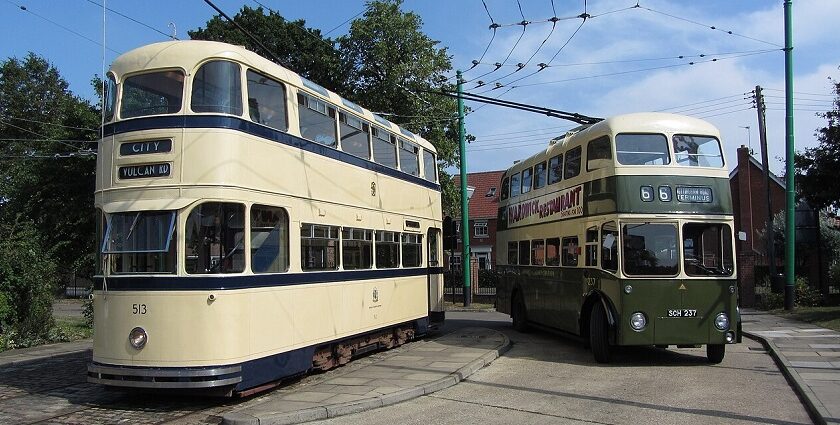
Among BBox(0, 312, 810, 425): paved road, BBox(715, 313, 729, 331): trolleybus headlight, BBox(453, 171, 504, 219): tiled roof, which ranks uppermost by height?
BBox(453, 171, 504, 219): tiled roof

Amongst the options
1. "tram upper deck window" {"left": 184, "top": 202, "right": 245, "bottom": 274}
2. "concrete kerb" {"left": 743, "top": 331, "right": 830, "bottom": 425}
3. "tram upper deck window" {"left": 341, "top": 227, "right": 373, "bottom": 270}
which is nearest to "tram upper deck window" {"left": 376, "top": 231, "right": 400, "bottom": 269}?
"tram upper deck window" {"left": 341, "top": 227, "right": 373, "bottom": 270}

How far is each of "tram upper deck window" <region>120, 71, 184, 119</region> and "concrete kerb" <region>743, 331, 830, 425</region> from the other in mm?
8414

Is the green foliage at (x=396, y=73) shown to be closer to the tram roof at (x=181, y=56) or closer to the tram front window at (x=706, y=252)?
the tram front window at (x=706, y=252)

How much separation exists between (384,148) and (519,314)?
263 inches

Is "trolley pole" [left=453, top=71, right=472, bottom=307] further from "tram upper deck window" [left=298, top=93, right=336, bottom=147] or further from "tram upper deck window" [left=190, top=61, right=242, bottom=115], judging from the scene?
"tram upper deck window" [left=190, top=61, right=242, bottom=115]

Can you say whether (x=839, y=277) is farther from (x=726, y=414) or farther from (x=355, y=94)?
(x=726, y=414)


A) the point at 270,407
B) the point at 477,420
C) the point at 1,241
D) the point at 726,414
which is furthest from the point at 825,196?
the point at 1,241

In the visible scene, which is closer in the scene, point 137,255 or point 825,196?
point 137,255

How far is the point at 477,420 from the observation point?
7.86m

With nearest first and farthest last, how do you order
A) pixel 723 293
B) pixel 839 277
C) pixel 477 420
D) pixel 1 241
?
pixel 477 420, pixel 723 293, pixel 1 241, pixel 839 277

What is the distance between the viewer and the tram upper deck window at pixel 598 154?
12047mm

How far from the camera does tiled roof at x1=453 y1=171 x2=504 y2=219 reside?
5330cm

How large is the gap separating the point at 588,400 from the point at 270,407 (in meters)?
4.10

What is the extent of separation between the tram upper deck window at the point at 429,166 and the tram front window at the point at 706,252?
20.6 feet
